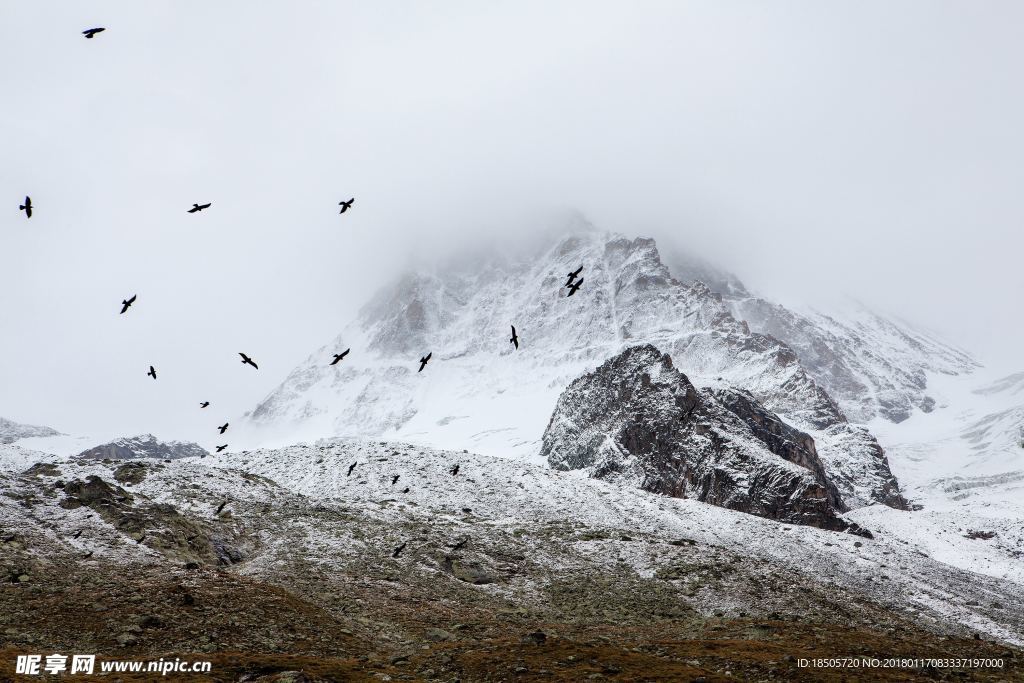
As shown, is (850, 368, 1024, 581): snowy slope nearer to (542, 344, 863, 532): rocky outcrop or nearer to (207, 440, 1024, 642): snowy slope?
(207, 440, 1024, 642): snowy slope

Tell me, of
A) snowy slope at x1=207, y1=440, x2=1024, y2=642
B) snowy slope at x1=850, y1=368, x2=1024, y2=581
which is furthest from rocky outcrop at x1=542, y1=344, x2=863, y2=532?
snowy slope at x1=207, y1=440, x2=1024, y2=642

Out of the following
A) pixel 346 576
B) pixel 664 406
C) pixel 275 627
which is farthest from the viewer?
pixel 664 406

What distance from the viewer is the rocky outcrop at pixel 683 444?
8669 centimetres

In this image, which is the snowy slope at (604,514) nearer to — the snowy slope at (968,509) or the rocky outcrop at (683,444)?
the snowy slope at (968,509)

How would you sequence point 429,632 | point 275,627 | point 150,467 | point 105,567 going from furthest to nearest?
point 150,467, point 105,567, point 429,632, point 275,627

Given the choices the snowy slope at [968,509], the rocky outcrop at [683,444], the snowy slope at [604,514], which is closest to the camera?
the snowy slope at [604,514]

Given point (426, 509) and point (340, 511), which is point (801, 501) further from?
point (340, 511)

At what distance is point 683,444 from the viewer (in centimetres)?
9850

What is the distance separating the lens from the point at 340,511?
5050 centimetres

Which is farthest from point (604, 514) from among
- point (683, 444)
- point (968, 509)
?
point (968, 509)

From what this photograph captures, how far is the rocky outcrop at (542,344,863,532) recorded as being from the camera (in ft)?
284

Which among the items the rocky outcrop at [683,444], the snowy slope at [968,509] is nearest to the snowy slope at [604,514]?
the snowy slope at [968,509]

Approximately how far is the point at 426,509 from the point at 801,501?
54055 millimetres

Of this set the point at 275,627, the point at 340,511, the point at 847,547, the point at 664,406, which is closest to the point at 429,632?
the point at 275,627
